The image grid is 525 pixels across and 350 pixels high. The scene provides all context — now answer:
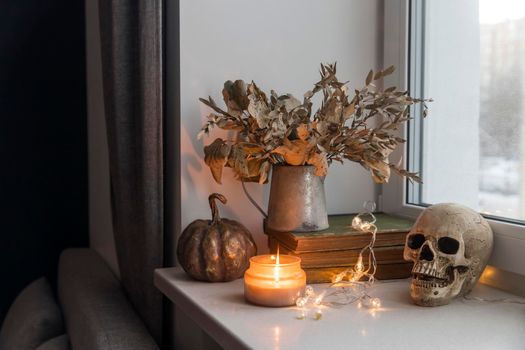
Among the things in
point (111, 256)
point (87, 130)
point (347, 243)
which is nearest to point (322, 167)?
point (347, 243)

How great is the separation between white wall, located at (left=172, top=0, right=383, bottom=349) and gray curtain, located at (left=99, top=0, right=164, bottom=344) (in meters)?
0.06

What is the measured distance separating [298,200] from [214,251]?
18 centimetres

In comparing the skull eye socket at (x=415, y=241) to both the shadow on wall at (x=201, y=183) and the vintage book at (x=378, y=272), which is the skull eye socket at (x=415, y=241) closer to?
the vintage book at (x=378, y=272)

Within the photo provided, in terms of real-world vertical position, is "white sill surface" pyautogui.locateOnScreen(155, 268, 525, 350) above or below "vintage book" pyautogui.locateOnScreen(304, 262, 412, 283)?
below

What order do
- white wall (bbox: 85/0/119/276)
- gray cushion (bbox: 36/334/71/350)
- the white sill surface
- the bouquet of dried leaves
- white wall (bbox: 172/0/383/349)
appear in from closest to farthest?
the white sill surface, the bouquet of dried leaves, white wall (bbox: 172/0/383/349), gray cushion (bbox: 36/334/71/350), white wall (bbox: 85/0/119/276)

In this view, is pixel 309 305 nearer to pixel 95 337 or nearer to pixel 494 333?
pixel 494 333

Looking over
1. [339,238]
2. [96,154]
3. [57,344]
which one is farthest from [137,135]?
[96,154]

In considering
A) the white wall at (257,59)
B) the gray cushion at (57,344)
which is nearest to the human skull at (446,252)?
the white wall at (257,59)

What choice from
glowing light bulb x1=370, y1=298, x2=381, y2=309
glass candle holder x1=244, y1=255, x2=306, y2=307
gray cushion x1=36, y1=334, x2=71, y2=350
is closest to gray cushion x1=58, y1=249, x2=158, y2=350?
gray cushion x1=36, y1=334, x2=71, y2=350

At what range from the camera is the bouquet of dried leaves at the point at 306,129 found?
1160 mm

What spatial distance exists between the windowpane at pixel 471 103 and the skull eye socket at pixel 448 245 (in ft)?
0.62

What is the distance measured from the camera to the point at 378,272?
1240 millimetres

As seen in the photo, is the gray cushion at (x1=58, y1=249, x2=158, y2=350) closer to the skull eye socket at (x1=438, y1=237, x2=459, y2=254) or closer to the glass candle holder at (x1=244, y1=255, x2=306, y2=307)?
the glass candle holder at (x1=244, y1=255, x2=306, y2=307)

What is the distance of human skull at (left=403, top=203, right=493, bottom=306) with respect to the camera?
3.41 feet
